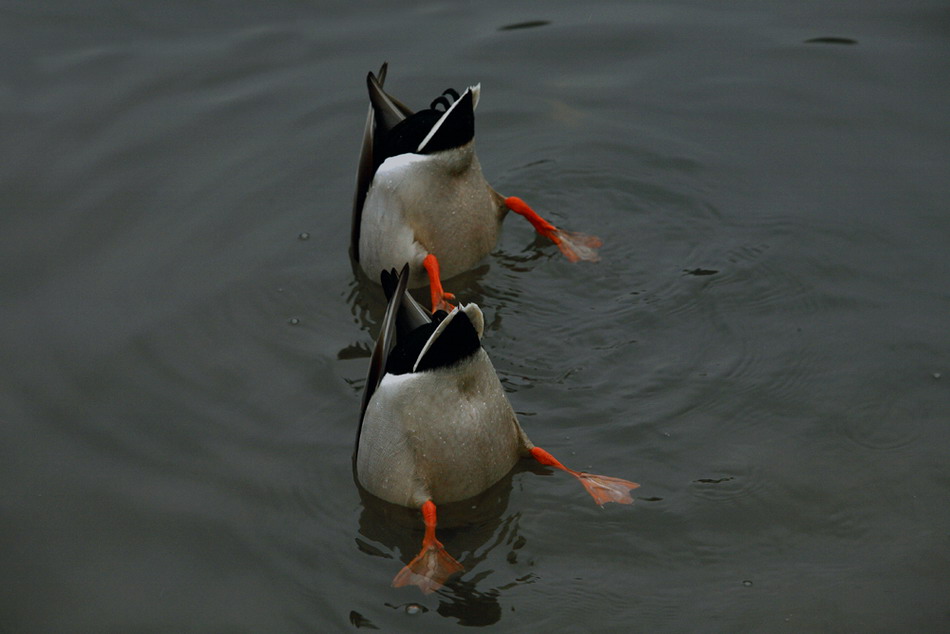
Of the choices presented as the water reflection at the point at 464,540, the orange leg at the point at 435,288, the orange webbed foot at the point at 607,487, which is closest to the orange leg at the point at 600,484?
the orange webbed foot at the point at 607,487

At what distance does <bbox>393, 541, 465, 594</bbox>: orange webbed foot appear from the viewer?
16.1 feet

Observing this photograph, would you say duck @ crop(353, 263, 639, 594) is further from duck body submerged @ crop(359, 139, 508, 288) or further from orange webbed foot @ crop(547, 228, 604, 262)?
orange webbed foot @ crop(547, 228, 604, 262)

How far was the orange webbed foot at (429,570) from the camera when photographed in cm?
491

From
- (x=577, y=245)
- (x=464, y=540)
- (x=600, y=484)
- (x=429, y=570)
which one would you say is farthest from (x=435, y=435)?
(x=577, y=245)

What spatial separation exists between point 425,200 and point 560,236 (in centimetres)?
100

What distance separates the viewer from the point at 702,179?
773cm

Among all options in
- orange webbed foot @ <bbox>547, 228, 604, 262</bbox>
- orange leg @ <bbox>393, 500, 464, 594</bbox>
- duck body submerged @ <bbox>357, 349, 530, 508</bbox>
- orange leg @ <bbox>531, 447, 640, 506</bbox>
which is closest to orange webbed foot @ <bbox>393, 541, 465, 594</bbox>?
orange leg @ <bbox>393, 500, 464, 594</bbox>

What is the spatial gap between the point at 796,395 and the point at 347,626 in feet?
8.86

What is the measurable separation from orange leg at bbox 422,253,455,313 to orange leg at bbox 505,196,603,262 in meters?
0.73

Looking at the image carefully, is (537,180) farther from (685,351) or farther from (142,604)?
(142,604)

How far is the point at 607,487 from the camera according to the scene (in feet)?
17.6

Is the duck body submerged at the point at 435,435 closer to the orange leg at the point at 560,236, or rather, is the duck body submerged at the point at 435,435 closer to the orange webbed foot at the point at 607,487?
the orange webbed foot at the point at 607,487

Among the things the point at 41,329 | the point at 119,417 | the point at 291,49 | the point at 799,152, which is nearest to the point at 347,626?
the point at 119,417

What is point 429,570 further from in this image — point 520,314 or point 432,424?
point 520,314
